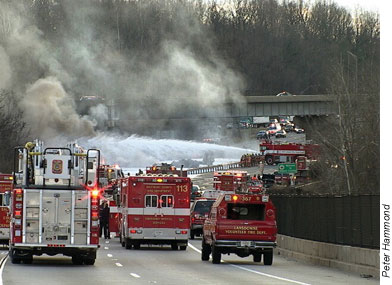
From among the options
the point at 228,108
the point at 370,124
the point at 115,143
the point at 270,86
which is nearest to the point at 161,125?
the point at 228,108

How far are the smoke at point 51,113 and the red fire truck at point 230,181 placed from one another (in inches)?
1060

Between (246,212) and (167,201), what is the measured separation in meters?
7.80

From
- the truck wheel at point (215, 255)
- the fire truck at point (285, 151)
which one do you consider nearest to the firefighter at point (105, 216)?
the truck wheel at point (215, 255)

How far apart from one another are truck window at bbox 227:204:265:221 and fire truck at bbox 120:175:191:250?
7004mm

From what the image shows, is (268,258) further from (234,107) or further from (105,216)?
(234,107)

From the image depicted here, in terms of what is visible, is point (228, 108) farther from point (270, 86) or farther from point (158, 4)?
point (270, 86)

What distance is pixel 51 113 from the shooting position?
105 m

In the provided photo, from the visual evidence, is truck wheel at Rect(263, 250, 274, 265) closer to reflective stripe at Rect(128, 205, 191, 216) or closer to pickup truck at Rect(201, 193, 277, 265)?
pickup truck at Rect(201, 193, 277, 265)

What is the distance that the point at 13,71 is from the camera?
10906 cm

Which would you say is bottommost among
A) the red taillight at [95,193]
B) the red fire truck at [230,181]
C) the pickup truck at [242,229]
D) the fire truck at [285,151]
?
the pickup truck at [242,229]

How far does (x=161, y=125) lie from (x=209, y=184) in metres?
31.3

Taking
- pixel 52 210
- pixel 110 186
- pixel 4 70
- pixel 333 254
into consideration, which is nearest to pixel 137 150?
pixel 4 70

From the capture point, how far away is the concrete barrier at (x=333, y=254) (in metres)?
28.7

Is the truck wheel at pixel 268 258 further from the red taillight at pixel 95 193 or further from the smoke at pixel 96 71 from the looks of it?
the smoke at pixel 96 71
